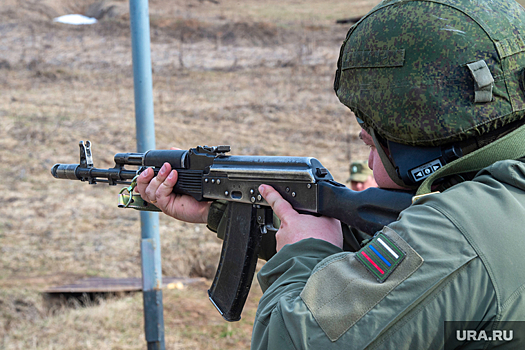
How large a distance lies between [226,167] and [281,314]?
133cm

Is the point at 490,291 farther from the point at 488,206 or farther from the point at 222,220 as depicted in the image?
the point at 222,220

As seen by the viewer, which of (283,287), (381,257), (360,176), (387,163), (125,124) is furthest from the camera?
(125,124)

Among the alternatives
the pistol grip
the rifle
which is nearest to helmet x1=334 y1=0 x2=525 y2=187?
the rifle

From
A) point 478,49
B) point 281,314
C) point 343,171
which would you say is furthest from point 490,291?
point 343,171

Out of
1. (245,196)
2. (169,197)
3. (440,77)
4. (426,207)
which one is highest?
(440,77)

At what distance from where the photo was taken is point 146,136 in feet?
11.7

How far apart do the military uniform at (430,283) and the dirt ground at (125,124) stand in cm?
396

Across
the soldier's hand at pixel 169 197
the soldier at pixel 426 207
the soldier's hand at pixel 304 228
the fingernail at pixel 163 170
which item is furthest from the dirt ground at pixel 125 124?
the soldier at pixel 426 207

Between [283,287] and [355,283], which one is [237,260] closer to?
[283,287]

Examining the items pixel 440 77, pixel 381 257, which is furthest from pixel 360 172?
pixel 381 257

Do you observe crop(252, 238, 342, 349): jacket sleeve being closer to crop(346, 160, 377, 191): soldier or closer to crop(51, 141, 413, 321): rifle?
crop(51, 141, 413, 321): rifle

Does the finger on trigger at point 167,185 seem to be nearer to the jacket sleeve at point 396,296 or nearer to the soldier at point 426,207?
the soldier at point 426,207

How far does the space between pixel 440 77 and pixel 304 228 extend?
69 centimetres

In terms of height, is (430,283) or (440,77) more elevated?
(440,77)
